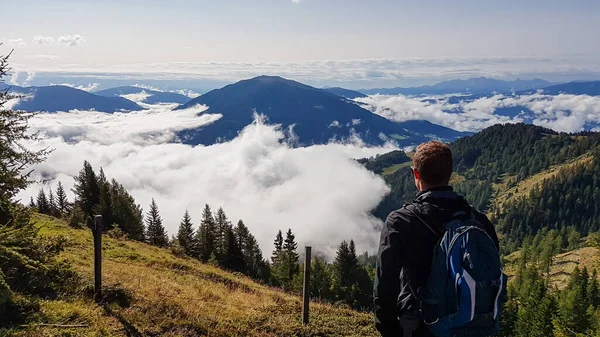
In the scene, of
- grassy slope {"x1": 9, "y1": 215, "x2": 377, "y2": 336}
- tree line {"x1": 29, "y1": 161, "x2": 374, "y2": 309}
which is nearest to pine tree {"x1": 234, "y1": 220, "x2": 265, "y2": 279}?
tree line {"x1": 29, "y1": 161, "x2": 374, "y2": 309}

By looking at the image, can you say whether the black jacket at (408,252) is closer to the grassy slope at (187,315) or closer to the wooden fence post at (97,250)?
the grassy slope at (187,315)

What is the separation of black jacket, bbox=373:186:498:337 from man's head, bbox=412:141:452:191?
11 centimetres

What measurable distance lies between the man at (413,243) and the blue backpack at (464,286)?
0.16 meters

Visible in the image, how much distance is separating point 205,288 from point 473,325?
1387 cm

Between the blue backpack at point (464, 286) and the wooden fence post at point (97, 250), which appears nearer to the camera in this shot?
the blue backpack at point (464, 286)

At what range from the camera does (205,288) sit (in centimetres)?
1575

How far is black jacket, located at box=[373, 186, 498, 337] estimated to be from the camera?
4.07 meters

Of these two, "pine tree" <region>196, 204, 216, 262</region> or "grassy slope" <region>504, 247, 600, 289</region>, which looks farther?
"grassy slope" <region>504, 247, 600, 289</region>

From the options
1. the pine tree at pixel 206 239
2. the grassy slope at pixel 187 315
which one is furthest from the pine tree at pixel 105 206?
the grassy slope at pixel 187 315

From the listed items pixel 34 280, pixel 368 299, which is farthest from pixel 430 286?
pixel 368 299

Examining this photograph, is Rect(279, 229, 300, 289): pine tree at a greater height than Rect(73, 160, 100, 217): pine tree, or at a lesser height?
lesser

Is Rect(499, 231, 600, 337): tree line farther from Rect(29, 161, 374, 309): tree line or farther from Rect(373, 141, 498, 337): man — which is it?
Rect(373, 141, 498, 337): man

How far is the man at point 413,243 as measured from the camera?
405cm

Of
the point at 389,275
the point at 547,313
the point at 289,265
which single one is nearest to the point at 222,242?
the point at 289,265
